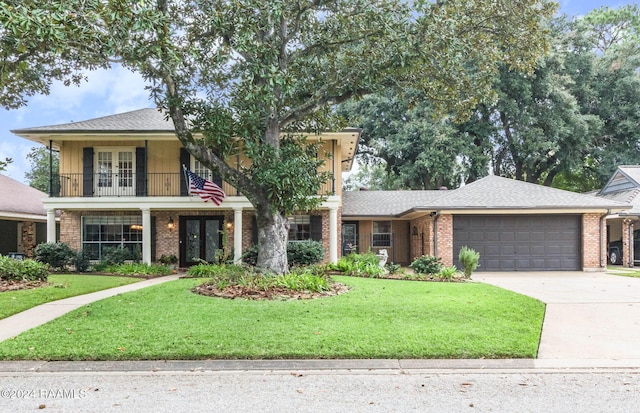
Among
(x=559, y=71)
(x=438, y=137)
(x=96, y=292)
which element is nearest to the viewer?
(x=96, y=292)

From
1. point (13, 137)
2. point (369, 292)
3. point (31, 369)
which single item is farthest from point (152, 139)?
point (31, 369)

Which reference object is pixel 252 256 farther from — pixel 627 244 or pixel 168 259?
pixel 627 244

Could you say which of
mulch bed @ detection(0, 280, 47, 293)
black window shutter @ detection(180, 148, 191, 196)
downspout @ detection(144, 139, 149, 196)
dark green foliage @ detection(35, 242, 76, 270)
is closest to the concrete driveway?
mulch bed @ detection(0, 280, 47, 293)

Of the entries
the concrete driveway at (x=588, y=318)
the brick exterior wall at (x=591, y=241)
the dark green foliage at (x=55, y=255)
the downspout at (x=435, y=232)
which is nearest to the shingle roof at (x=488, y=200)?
the downspout at (x=435, y=232)

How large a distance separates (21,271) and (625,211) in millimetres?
21648

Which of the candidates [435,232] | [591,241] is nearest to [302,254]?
[435,232]

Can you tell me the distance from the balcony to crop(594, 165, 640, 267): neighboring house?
13.5 metres

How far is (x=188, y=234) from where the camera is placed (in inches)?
680

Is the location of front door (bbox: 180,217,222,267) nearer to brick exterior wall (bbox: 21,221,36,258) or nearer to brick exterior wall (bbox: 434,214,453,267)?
brick exterior wall (bbox: 434,214,453,267)

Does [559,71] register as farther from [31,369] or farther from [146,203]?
[31,369]

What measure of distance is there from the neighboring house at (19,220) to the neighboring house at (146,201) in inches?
125

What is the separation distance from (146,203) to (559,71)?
81.9ft

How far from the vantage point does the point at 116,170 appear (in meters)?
16.9

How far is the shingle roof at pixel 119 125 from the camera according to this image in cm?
1558
